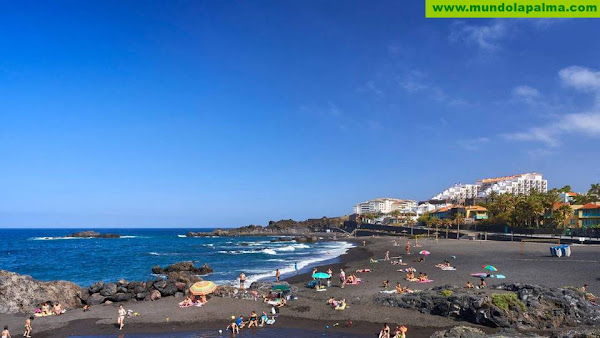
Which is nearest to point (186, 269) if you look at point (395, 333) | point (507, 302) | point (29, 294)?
point (29, 294)

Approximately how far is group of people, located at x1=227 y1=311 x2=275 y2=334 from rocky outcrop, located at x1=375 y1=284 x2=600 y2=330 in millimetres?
8428

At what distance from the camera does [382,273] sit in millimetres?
Answer: 35562

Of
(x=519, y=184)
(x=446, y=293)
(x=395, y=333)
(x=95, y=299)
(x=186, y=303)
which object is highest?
(x=519, y=184)

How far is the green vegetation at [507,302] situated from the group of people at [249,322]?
1128 cm

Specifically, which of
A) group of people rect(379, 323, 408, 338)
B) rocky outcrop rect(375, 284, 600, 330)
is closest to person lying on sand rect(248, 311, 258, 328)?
group of people rect(379, 323, 408, 338)

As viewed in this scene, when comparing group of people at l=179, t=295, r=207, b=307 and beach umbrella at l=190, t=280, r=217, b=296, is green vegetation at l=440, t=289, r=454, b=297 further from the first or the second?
group of people at l=179, t=295, r=207, b=307

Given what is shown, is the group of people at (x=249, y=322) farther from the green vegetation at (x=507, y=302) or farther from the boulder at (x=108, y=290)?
the boulder at (x=108, y=290)

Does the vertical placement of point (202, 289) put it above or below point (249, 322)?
above

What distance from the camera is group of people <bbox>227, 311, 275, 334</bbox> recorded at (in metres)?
19.1

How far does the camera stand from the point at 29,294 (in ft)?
82.0

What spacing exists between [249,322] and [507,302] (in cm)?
1293

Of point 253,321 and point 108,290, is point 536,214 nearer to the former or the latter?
point 253,321

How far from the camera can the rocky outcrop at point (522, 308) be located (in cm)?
1834

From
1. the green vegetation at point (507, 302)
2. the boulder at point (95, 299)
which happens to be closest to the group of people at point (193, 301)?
the boulder at point (95, 299)
